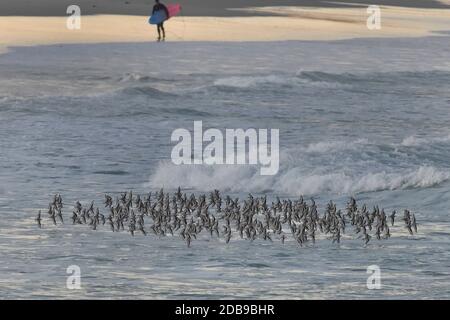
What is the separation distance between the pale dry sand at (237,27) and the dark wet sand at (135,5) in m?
0.57

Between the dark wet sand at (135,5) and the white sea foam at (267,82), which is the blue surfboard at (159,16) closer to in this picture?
the white sea foam at (267,82)

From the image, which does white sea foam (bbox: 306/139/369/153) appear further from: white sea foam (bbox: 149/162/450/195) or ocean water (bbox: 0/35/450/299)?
white sea foam (bbox: 149/162/450/195)

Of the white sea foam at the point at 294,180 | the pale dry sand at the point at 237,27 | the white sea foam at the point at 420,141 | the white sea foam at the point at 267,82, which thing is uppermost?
the pale dry sand at the point at 237,27

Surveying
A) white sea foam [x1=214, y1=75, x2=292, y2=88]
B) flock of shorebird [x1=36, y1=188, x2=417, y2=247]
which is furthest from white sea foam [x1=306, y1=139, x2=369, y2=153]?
white sea foam [x1=214, y1=75, x2=292, y2=88]

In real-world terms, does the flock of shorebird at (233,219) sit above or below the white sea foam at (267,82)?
below

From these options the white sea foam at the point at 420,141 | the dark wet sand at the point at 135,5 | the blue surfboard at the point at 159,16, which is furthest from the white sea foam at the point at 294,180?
the dark wet sand at the point at 135,5

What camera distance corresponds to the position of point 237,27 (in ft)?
181

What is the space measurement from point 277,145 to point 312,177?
15.2 ft

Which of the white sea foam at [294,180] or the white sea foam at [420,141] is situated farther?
the white sea foam at [420,141]

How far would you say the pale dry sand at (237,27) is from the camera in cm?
4969

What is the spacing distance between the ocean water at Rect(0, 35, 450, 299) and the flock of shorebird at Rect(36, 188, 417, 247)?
0.23 metres

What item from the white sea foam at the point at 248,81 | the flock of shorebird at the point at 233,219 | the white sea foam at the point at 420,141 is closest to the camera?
the flock of shorebird at the point at 233,219

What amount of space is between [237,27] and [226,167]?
29.5 m

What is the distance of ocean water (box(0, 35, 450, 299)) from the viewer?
17359mm
